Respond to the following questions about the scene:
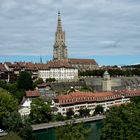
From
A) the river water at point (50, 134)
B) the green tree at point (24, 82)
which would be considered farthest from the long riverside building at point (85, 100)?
the river water at point (50, 134)

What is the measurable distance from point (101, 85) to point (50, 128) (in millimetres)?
36115

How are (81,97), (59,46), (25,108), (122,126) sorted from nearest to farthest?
1. (122,126)
2. (25,108)
3. (81,97)
4. (59,46)

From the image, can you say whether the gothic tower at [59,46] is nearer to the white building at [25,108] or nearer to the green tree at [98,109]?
the green tree at [98,109]

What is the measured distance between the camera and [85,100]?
59.4m

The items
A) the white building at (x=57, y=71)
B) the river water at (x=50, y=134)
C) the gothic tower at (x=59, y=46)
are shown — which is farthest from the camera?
the gothic tower at (x=59, y=46)

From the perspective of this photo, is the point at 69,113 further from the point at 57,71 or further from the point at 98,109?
the point at 57,71

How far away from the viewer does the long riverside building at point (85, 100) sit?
56.0 m

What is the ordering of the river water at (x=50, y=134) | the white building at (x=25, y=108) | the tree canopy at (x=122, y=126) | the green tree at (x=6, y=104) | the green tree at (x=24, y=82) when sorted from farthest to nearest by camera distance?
the green tree at (x=24, y=82), the white building at (x=25, y=108), the green tree at (x=6, y=104), the river water at (x=50, y=134), the tree canopy at (x=122, y=126)

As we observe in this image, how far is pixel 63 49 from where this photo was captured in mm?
108875

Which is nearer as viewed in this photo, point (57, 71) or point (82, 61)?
point (57, 71)

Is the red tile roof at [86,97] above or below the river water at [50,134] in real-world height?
above

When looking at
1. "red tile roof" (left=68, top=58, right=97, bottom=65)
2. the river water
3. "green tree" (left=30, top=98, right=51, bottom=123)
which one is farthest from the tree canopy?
"red tile roof" (left=68, top=58, right=97, bottom=65)

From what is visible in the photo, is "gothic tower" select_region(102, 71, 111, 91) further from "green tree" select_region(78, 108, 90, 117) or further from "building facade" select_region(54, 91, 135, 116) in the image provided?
"green tree" select_region(78, 108, 90, 117)

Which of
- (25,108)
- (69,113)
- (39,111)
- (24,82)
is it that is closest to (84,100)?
(69,113)
